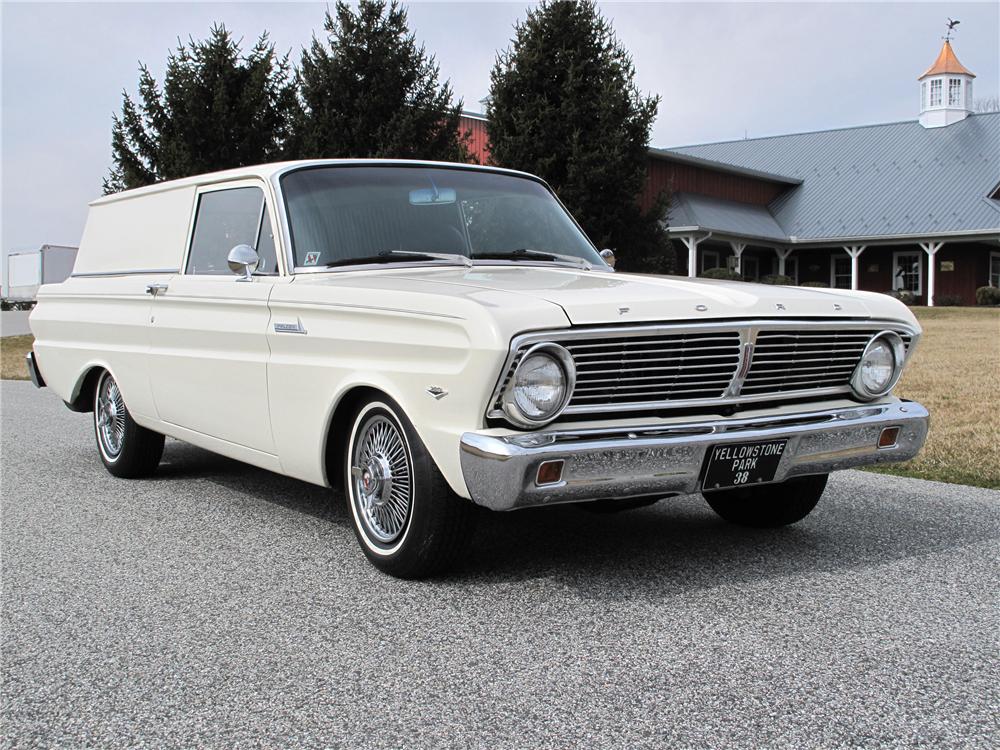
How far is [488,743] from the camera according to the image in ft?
8.93

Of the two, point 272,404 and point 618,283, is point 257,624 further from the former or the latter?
point 618,283

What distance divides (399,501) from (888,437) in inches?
81.2

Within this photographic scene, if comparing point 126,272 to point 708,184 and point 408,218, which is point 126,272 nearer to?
point 408,218

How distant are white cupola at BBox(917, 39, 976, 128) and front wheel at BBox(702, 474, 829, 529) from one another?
4135 cm

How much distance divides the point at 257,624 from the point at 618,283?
1934 mm

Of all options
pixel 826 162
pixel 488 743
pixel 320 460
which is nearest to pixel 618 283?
pixel 320 460

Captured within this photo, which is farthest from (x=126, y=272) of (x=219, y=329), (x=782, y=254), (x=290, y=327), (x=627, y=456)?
(x=782, y=254)

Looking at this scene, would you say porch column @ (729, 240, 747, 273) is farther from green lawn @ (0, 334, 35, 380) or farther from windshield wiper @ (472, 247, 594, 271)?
windshield wiper @ (472, 247, 594, 271)

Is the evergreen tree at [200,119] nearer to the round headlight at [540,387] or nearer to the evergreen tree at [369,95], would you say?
the evergreen tree at [369,95]

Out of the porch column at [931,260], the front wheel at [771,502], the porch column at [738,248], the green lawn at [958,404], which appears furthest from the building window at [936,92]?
the front wheel at [771,502]

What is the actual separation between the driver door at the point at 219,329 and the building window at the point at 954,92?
4235cm

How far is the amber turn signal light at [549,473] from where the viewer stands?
11.8ft

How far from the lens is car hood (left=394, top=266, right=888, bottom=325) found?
3791mm

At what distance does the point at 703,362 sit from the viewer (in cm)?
399
